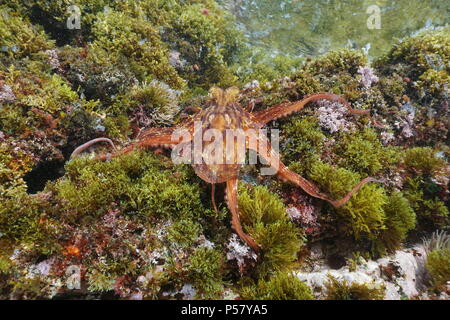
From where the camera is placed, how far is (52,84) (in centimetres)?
478

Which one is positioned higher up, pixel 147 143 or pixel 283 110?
pixel 283 110

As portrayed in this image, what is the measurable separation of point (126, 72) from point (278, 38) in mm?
10318

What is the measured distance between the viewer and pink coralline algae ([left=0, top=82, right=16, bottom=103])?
4.18m

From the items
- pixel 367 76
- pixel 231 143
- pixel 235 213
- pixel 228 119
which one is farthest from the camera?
pixel 367 76

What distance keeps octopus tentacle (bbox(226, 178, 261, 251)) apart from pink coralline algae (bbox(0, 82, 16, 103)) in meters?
4.15

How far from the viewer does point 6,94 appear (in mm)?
4219

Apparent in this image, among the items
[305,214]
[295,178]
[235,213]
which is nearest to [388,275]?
[305,214]

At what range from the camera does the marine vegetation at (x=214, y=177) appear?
3.18 meters

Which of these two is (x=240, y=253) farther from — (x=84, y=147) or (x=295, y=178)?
(x=84, y=147)

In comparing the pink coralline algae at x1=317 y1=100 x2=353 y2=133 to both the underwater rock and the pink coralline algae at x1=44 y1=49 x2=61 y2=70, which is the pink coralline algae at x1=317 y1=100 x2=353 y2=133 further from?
the pink coralline algae at x1=44 y1=49 x2=61 y2=70

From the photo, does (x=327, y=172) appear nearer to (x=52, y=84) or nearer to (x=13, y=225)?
(x=13, y=225)

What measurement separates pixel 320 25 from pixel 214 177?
529 inches

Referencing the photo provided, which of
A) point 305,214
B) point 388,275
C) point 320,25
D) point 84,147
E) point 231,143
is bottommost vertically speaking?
point 388,275

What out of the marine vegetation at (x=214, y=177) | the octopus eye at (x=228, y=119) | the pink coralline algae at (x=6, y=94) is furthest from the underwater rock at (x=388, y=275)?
the pink coralline algae at (x=6, y=94)
